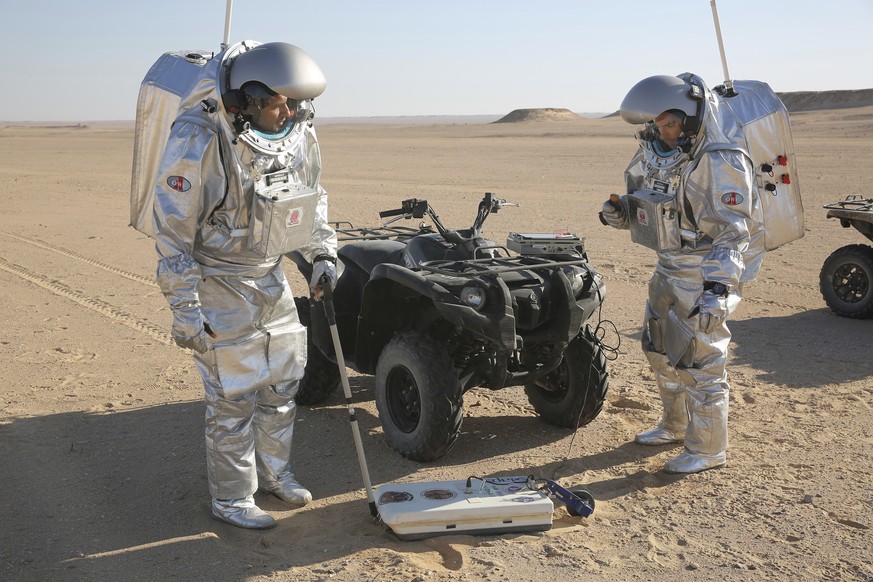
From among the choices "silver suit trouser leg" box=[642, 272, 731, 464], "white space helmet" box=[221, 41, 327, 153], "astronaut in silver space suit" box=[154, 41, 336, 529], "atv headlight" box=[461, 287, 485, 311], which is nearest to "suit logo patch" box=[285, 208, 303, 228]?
"astronaut in silver space suit" box=[154, 41, 336, 529]

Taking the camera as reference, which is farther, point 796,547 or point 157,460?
point 157,460

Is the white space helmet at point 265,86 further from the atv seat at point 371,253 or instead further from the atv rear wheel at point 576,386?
the atv rear wheel at point 576,386

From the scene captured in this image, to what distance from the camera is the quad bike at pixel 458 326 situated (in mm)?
5719

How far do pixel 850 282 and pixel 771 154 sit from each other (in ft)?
15.2

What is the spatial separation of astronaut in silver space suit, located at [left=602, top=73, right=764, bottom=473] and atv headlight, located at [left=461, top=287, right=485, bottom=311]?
1.19 meters

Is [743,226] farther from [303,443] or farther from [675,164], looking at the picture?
[303,443]

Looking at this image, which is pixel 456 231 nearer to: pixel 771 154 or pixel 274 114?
pixel 274 114

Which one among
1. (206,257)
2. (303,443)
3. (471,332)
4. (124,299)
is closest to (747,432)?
(471,332)

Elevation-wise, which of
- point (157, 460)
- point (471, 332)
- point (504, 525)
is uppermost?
point (471, 332)

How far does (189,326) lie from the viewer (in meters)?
4.65

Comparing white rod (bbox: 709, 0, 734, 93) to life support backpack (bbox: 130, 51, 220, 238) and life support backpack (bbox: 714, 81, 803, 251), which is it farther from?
life support backpack (bbox: 130, 51, 220, 238)

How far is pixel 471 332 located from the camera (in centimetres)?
568

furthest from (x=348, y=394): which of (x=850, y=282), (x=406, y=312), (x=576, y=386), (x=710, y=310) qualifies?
(x=850, y=282)

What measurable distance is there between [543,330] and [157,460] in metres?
2.61
